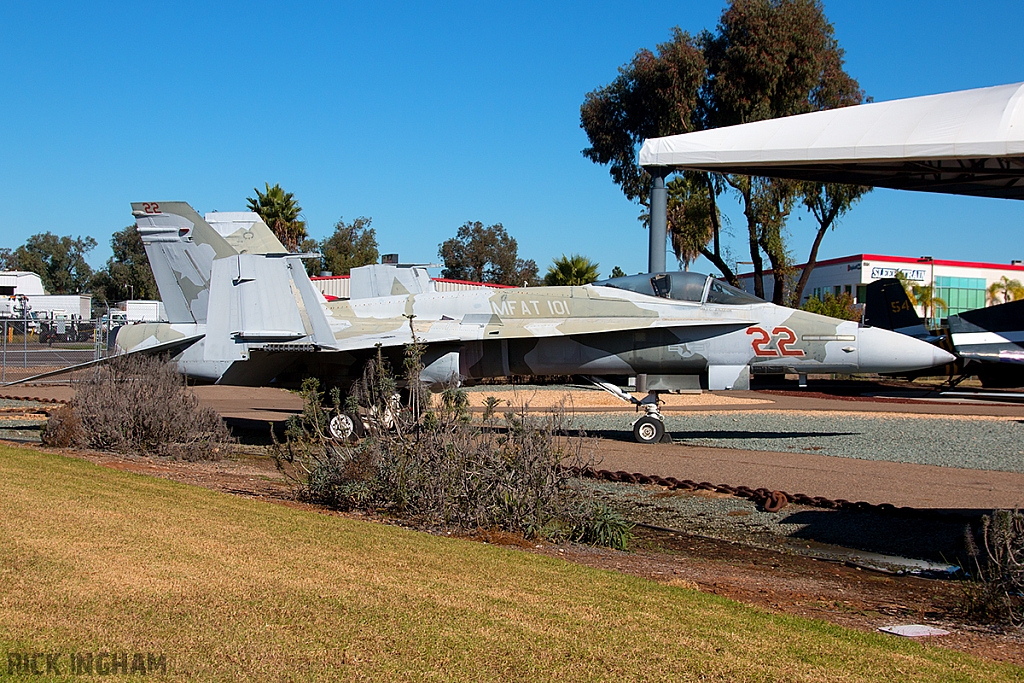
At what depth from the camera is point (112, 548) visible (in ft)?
19.0

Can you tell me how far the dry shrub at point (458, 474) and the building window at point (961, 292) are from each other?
7717cm

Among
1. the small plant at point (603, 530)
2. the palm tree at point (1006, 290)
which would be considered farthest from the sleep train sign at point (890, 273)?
the small plant at point (603, 530)

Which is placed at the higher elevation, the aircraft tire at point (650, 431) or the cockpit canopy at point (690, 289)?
the cockpit canopy at point (690, 289)

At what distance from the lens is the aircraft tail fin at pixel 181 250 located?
15211mm

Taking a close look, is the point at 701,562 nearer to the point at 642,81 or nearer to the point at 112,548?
the point at 112,548

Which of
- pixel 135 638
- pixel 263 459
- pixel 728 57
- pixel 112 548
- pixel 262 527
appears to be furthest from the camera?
pixel 728 57

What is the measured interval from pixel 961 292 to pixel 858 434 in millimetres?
69720

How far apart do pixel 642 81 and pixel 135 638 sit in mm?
41269

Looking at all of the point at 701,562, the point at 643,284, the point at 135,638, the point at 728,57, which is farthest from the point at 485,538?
the point at 728,57

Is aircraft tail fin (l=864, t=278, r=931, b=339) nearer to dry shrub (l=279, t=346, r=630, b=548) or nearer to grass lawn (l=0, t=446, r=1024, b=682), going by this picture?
dry shrub (l=279, t=346, r=630, b=548)

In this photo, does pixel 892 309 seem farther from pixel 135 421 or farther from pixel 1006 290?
pixel 1006 290

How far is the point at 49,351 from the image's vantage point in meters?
38.5

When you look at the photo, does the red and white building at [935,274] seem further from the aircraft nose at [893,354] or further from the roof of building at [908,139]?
the aircraft nose at [893,354]

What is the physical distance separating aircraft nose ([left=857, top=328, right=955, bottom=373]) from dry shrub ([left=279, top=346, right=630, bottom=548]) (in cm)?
724
